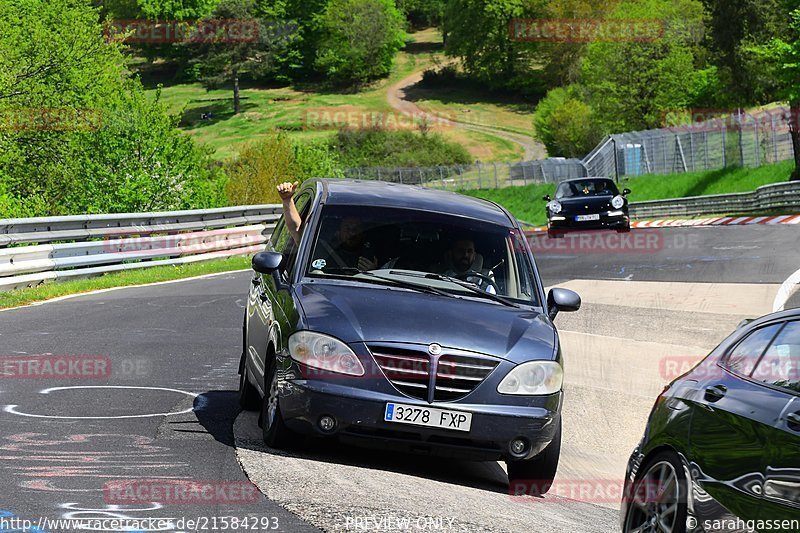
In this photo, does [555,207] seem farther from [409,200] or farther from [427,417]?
[427,417]

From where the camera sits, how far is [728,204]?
46.8 metres

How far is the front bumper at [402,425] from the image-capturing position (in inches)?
285

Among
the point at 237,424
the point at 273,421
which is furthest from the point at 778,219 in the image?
the point at 273,421

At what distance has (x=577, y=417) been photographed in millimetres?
11250

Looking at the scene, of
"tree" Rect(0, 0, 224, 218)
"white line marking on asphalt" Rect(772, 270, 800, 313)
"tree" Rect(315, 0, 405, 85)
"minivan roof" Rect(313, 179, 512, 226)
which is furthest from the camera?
"tree" Rect(315, 0, 405, 85)

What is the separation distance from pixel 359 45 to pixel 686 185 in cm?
9494

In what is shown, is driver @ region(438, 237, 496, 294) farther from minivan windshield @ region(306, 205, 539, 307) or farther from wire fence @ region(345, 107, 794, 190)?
wire fence @ region(345, 107, 794, 190)

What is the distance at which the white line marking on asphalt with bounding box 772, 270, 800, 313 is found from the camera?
1814 centimetres

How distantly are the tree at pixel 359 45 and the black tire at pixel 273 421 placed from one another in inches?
5557

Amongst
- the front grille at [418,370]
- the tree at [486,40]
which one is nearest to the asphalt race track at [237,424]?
the front grille at [418,370]

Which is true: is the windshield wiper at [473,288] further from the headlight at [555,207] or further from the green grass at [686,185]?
the green grass at [686,185]

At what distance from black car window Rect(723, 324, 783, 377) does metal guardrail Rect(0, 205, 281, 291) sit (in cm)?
1513

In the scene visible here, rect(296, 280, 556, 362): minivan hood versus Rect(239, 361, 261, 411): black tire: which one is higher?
Rect(296, 280, 556, 362): minivan hood

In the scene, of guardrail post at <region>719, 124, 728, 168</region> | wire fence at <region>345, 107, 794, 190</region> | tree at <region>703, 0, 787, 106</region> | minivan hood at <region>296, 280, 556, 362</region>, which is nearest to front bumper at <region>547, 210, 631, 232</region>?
wire fence at <region>345, 107, 794, 190</region>
